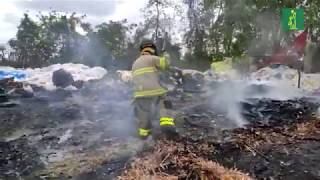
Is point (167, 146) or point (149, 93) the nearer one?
point (167, 146)

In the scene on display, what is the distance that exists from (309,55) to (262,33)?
4.67 metres

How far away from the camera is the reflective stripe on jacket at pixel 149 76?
21.5 ft

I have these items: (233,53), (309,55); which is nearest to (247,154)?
(309,55)

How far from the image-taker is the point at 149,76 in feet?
21.5

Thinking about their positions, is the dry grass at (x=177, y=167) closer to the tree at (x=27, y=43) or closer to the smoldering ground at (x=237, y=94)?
the smoldering ground at (x=237, y=94)

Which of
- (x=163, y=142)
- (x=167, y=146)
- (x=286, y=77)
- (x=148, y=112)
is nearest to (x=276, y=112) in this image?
(x=148, y=112)

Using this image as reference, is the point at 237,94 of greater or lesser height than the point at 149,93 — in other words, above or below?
below

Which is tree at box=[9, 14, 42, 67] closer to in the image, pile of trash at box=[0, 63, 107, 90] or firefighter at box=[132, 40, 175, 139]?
pile of trash at box=[0, 63, 107, 90]

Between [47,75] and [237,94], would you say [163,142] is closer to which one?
[237,94]

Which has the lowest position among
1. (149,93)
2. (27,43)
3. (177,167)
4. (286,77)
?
(177,167)

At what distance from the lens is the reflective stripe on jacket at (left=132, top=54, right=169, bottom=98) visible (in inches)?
257

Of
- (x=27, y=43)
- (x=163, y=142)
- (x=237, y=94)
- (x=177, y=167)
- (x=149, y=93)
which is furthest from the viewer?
(x=27, y=43)

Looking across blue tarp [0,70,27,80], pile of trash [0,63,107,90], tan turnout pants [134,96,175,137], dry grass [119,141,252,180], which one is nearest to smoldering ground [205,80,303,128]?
tan turnout pants [134,96,175,137]

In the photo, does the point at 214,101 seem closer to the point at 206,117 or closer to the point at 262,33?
the point at 206,117
